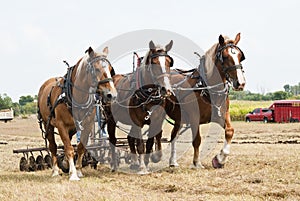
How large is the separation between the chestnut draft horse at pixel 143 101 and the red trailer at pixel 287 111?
29.3 meters

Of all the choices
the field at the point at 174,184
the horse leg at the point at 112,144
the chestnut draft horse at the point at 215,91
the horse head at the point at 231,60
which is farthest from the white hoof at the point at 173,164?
the horse head at the point at 231,60

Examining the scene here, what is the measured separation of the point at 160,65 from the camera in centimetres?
802

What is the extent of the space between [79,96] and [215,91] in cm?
267

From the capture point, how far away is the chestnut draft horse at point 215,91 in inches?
332

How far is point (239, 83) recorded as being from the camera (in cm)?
822

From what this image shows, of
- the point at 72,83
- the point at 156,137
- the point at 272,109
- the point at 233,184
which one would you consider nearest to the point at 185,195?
the point at 233,184

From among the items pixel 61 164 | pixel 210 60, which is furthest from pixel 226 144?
pixel 61 164

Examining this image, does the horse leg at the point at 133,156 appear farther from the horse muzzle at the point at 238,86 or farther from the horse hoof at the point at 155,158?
the horse muzzle at the point at 238,86

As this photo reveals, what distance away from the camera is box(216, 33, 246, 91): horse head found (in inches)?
325

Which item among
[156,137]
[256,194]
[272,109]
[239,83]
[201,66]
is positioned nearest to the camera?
[256,194]

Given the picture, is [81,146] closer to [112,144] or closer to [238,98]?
[112,144]

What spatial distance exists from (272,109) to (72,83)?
108ft

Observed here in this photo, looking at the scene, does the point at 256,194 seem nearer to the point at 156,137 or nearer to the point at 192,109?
the point at 192,109

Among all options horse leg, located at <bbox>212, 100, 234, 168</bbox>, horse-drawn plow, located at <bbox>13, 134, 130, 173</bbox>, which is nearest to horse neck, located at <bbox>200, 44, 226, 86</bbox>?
horse leg, located at <bbox>212, 100, 234, 168</bbox>
